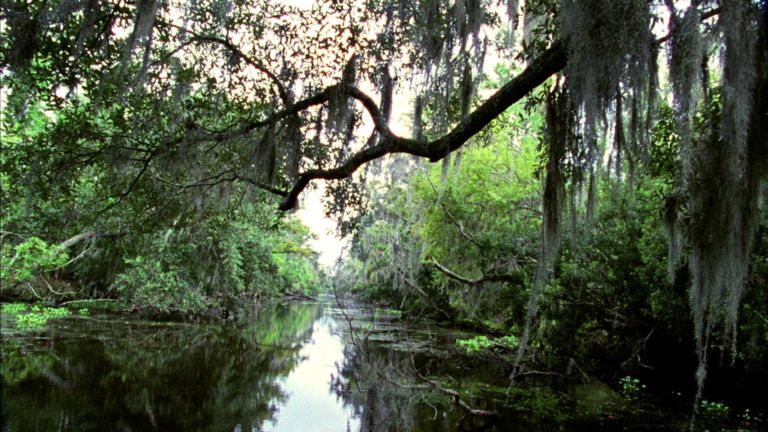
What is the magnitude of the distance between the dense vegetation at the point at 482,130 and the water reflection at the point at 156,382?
230 cm

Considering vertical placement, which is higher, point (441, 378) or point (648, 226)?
point (648, 226)

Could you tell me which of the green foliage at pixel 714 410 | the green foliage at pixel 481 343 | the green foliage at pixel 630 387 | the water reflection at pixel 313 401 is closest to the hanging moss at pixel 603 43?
the water reflection at pixel 313 401

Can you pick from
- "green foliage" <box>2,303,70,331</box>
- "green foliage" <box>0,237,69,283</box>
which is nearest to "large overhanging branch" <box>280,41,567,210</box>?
"green foliage" <box>0,237,69,283</box>

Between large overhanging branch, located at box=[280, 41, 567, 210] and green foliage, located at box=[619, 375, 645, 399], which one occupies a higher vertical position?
large overhanging branch, located at box=[280, 41, 567, 210]

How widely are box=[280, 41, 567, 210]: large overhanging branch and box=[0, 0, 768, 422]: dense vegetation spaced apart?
0.02 meters

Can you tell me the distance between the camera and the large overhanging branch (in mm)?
3180

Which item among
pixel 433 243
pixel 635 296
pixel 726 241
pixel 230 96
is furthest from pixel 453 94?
pixel 433 243

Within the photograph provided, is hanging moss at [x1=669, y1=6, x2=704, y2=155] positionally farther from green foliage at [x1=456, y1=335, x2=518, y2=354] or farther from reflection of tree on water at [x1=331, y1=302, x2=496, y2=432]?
green foliage at [x1=456, y1=335, x2=518, y2=354]

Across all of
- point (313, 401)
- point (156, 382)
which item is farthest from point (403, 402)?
point (156, 382)

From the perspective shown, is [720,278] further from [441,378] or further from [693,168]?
[441,378]

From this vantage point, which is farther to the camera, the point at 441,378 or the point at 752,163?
the point at 441,378

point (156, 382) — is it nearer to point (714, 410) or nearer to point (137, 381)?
point (137, 381)

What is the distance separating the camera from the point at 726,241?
10.7 ft

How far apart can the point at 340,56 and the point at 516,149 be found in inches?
334
